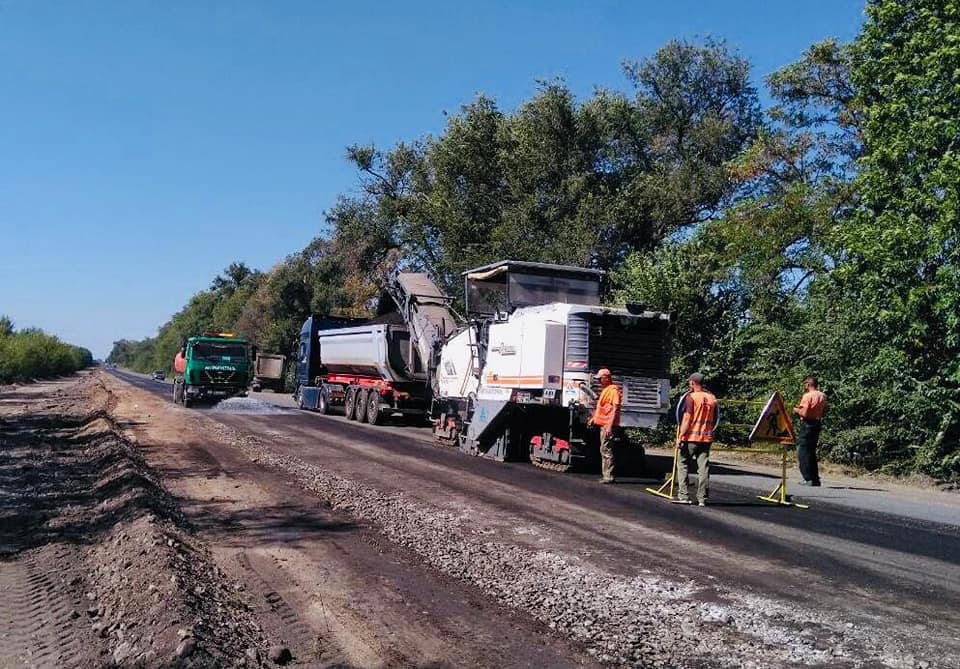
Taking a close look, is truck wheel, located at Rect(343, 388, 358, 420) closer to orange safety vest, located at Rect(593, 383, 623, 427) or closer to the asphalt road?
the asphalt road

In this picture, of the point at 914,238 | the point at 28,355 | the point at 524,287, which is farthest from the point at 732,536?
the point at 28,355

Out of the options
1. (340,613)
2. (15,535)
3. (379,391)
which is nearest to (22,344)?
(379,391)

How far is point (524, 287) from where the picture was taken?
1662 centimetres

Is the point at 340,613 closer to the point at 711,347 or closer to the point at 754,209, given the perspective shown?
the point at 711,347

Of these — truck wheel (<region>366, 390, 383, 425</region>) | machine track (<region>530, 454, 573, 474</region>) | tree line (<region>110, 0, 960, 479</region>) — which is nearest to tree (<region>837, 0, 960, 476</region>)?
tree line (<region>110, 0, 960, 479</region>)

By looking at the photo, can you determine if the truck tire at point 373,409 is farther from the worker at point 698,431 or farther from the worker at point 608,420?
the worker at point 698,431

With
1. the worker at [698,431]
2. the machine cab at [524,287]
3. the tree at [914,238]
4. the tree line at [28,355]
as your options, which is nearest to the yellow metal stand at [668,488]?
the worker at [698,431]

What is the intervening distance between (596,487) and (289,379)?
41356 millimetres

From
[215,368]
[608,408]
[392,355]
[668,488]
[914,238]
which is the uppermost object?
[914,238]

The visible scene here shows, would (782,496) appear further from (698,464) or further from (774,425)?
(698,464)

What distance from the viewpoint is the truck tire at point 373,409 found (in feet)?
82.2

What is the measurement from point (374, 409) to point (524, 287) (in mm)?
10203

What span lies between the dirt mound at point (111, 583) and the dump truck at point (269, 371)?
34.4m

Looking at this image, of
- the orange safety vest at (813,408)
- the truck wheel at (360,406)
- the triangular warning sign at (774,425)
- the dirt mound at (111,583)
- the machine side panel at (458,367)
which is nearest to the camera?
the dirt mound at (111,583)
